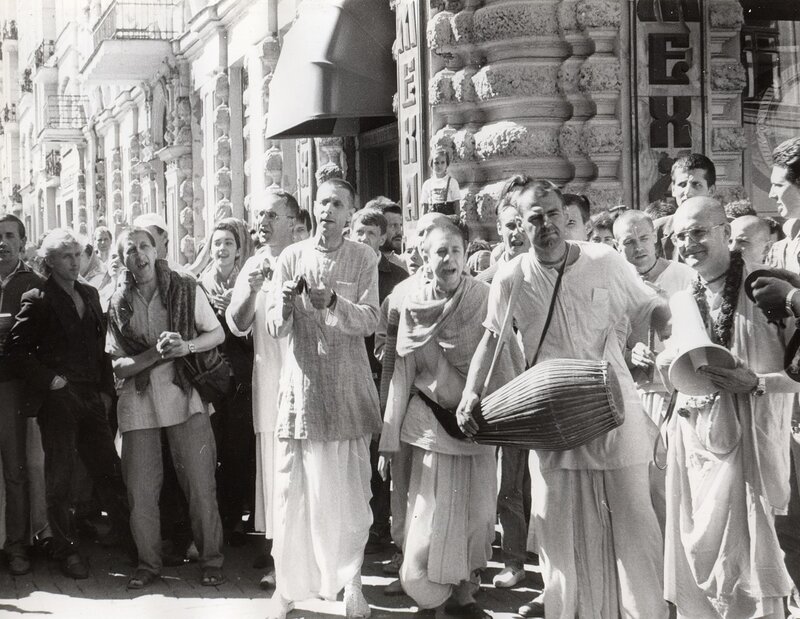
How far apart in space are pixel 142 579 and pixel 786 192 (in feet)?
12.4

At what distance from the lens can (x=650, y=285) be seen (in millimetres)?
6359

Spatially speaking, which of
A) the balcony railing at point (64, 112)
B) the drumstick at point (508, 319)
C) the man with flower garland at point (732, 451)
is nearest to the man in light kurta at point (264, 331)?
the drumstick at point (508, 319)

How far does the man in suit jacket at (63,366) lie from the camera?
23.8 ft

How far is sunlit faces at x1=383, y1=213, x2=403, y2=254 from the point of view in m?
8.27

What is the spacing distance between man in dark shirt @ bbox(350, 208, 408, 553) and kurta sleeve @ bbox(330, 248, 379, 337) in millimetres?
1269

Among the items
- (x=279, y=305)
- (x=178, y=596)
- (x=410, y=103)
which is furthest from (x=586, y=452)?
(x=410, y=103)

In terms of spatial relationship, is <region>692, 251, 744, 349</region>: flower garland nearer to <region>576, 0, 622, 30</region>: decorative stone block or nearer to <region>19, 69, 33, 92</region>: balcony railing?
<region>576, 0, 622, 30</region>: decorative stone block

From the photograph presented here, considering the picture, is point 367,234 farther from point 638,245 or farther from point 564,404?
point 564,404

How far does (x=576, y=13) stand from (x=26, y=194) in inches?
1546

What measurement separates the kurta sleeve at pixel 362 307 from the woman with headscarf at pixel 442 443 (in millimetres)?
177

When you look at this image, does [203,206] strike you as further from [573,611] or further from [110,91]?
[573,611]

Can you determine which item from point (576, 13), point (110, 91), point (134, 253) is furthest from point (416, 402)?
point (110, 91)

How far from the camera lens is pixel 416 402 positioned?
20.7ft

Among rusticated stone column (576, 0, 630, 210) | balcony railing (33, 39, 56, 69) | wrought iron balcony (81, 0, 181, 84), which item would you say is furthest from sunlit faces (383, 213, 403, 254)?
balcony railing (33, 39, 56, 69)
